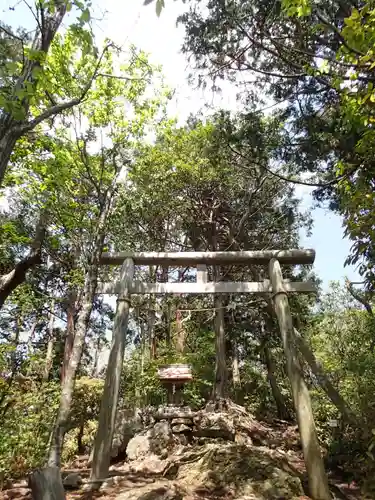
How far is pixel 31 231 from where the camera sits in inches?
419

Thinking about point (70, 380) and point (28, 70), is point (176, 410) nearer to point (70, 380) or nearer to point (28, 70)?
point (70, 380)

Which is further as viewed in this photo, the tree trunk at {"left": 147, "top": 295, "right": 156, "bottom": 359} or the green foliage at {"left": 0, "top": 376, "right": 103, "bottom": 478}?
the tree trunk at {"left": 147, "top": 295, "right": 156, "bottom": 359}

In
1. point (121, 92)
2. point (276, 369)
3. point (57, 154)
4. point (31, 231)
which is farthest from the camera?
point (276, 369)

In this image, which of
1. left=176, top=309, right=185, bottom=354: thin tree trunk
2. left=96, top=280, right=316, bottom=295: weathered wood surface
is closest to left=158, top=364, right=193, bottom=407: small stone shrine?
left=96, top=280, right=316, bottom=295: weathered wood surface

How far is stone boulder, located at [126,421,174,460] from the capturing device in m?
6.52

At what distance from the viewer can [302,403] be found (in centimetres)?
442

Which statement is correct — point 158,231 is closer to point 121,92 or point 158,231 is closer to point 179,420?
point 121,92

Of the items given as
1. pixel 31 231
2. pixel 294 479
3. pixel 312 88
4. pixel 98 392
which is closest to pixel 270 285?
pixel 294 479

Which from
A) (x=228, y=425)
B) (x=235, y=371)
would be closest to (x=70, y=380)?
(x=228, y=425)

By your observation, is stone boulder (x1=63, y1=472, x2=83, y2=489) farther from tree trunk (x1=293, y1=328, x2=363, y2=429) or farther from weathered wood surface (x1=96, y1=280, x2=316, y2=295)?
tree trunk (x1=293, y1=328, x2=363, y2=429)

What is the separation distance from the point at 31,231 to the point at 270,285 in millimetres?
7975

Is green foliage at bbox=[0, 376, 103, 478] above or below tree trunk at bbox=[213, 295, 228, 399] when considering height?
below

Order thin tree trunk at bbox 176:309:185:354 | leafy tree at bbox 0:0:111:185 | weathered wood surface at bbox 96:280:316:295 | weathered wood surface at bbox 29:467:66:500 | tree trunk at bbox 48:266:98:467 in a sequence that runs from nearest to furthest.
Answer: weathered wood surface at bbox 29:467:66:500 < leafy tree at bbox 0:0:111:185 < tree trunk at bbox 48:266:98:467 < weathered wood surface at bbox 96:280:316:295 < thin tree trunk at bbox 176:309:185:354

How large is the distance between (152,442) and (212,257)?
393 centimetres
